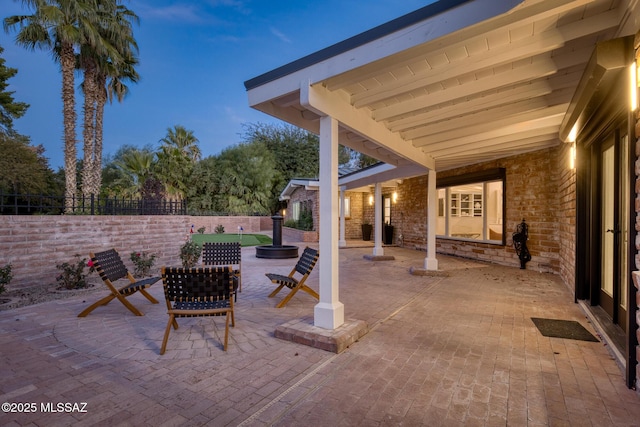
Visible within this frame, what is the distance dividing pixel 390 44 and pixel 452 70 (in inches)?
28.4

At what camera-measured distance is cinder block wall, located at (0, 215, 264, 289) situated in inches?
206

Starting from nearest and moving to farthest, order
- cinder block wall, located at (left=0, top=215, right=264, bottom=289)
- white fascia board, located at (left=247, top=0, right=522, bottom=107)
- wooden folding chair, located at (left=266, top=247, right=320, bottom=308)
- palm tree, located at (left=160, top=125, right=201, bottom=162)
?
white fascia board, located at (left=247, top=0, right=522, bottom=107) → wooden folding chair, located at (left=266, top=247, right=320, bottom=308) → cinder block wall, located at (left=0, top=215, right=264, bottom=289) → palm tree, located at (left=160, top=125, right=201, bottom=162)

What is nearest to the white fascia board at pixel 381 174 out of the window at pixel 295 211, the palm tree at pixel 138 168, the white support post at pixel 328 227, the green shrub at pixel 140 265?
the white support post at pixel 328 227

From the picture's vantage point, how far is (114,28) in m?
11.1

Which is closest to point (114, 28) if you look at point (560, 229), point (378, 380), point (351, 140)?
point (351, 140)

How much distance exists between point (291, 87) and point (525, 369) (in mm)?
3320

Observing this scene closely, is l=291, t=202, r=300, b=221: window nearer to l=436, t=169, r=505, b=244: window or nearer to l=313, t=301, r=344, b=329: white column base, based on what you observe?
l=436, t=169, r=505, b=244: window

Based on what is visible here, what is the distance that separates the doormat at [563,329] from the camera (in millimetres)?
3434

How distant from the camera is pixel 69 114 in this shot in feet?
34.6

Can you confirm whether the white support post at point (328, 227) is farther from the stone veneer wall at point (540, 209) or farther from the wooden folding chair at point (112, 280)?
the stone veneer wall at point (540, 209)

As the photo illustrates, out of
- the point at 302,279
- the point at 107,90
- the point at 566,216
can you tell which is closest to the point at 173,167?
the point at 107,90

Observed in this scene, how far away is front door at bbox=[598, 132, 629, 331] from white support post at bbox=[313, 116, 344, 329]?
255 cm

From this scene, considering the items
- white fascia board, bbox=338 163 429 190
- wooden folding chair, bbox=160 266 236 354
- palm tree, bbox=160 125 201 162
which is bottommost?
wooden folding chair, bbox=160 266 236 354

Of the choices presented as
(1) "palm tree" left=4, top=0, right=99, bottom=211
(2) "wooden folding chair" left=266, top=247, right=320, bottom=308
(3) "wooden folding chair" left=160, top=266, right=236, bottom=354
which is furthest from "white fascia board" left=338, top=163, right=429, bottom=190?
(1) "palm tree" left=4, top=0, right=99, bottom=211
